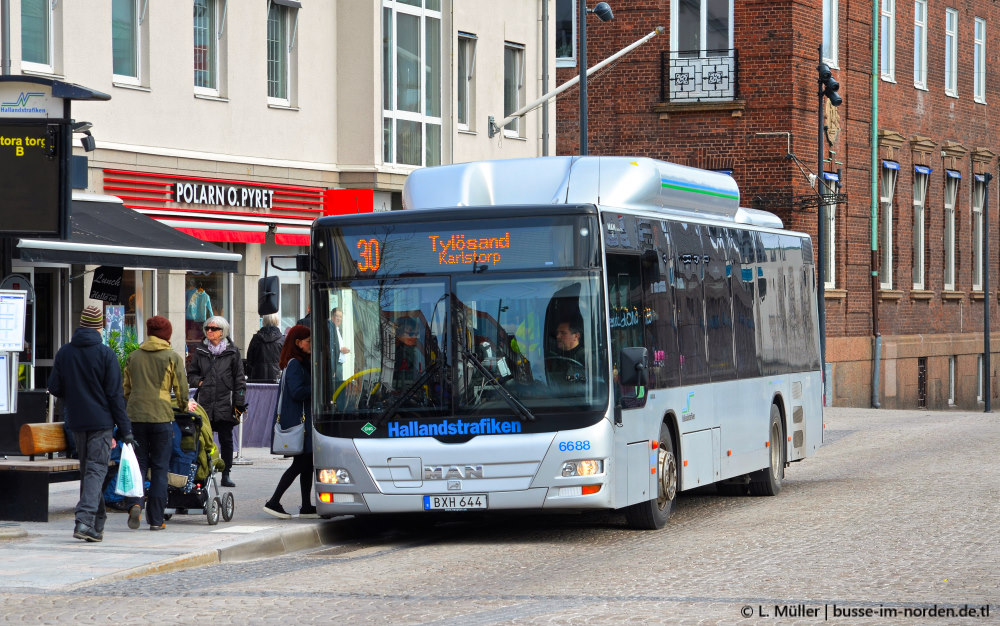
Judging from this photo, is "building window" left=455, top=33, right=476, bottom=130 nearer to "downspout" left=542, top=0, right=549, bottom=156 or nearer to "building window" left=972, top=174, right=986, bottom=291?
"downspout" left=542, top=0, right=549, bottom=156

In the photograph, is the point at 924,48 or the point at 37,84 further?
the point at 924,48

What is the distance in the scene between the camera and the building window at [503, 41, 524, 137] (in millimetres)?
34469

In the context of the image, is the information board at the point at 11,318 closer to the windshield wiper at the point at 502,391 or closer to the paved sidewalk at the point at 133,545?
the paved sidewalk at the point at 133,545

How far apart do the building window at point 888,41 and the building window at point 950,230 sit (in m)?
5.39

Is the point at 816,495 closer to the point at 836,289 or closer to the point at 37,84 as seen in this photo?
the point at 37,84

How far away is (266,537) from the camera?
531 inches

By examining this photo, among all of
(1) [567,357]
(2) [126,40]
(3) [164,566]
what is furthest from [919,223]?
(3) [164,566]

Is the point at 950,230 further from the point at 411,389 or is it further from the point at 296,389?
the point at 411,389

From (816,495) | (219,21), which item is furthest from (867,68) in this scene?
(816,495)

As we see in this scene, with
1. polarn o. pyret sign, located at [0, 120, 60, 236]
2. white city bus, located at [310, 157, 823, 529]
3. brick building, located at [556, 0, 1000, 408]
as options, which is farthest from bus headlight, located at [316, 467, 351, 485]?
brick building, located at [556, 0, 1000, 408]

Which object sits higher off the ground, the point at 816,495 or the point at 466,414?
the point at 466,414

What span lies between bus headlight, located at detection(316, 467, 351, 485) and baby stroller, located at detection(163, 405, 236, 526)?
45.8 inches

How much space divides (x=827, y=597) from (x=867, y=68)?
1332 inches

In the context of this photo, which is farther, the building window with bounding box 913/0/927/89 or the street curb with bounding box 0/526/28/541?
the building window with bounding box 913/0/927/89
